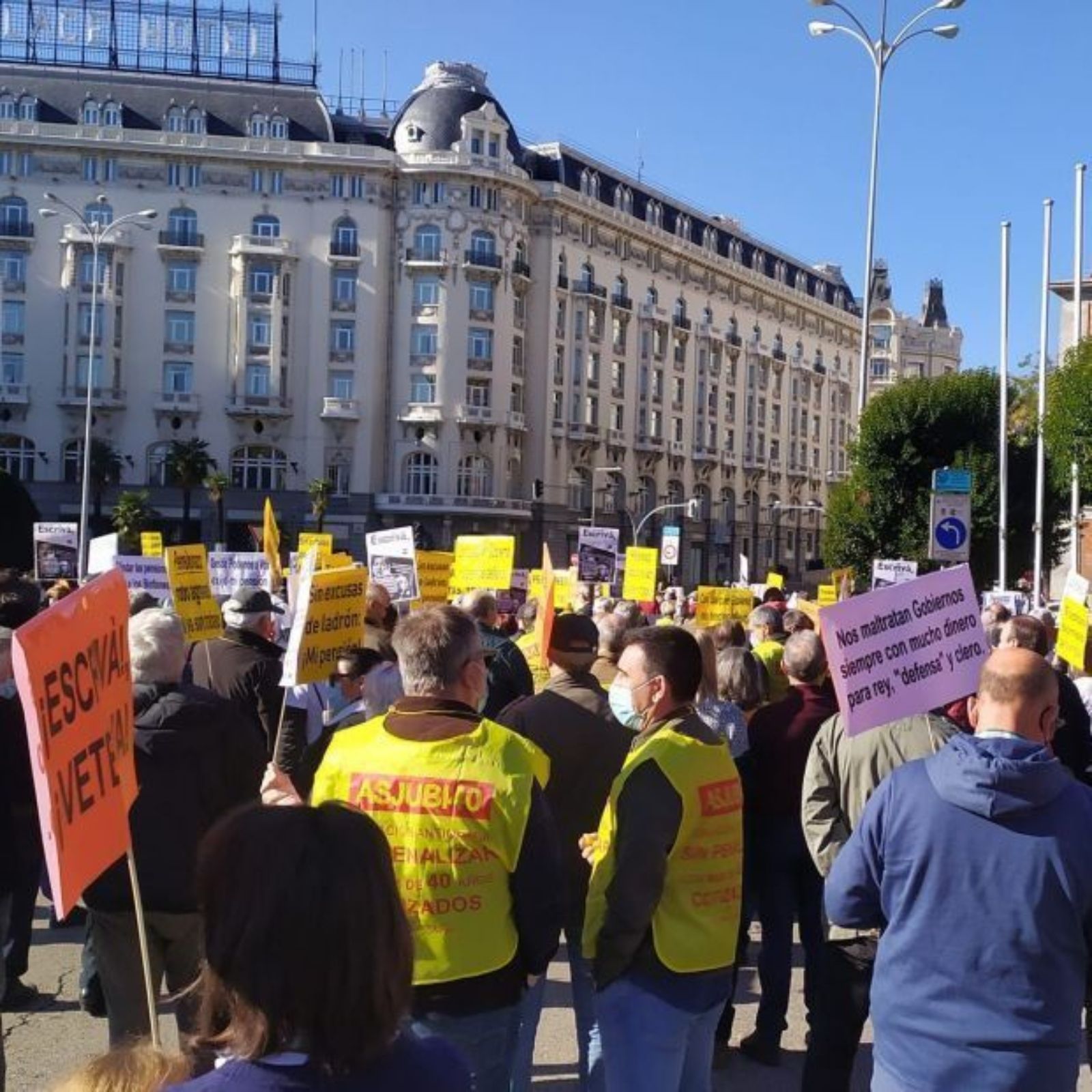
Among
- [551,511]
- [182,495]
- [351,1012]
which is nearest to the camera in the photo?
[351,1012]

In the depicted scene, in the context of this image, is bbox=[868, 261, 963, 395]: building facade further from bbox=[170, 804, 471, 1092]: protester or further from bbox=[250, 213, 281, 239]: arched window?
bbox=[170, 804, 471, 1092]: protester

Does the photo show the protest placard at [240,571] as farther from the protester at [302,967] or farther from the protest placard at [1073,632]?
the protester at [302,967]

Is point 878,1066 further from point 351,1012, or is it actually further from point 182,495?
point 182,495

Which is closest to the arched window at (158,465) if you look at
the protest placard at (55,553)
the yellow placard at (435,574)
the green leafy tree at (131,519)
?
the green leafy tree at (131,519)

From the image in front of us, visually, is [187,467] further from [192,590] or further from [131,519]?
[192,590]

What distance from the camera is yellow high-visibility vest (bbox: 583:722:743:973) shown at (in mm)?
4043

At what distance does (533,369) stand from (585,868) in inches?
2531

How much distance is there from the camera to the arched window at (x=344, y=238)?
63344 mm

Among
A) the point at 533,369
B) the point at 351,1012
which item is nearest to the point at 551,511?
the point at 533,369

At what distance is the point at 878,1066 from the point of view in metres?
3.54

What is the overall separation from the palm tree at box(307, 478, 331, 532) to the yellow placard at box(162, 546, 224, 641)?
5061 centimetres

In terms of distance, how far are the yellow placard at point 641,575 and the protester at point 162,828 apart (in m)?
12.6

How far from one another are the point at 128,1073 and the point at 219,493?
5998 centimetres

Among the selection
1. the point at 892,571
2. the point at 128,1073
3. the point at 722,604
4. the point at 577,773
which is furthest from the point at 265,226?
the point at 128,1073
